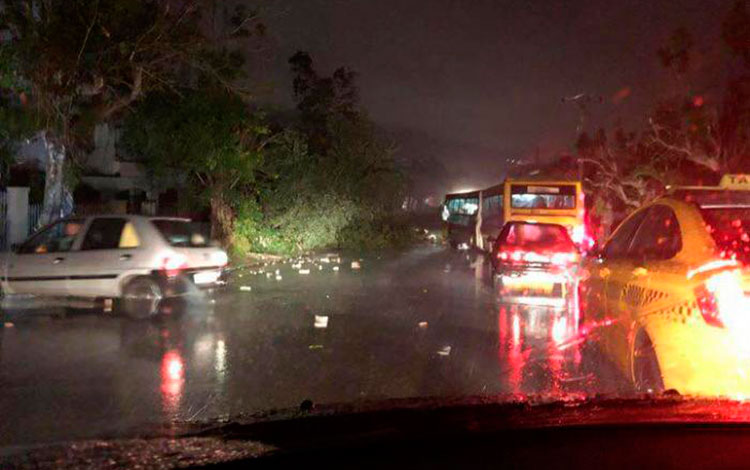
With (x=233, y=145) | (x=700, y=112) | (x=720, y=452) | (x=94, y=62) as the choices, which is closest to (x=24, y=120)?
(x=94, y=62)

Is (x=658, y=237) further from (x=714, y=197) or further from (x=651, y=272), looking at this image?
(x=651, y=272)

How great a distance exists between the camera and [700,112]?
35000 mm

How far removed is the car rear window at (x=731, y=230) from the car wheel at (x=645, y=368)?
1.13 meters

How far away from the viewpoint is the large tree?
720 inches

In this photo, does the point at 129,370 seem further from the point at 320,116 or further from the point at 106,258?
the point at 320,116

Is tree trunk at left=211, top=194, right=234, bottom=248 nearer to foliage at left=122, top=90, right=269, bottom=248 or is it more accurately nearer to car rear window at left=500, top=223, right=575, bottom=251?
foliage at left=122, top=90, right=269, bottom=248

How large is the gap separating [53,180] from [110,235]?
7.75m

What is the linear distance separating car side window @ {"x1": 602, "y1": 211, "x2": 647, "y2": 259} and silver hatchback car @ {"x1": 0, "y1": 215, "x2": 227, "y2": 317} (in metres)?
7.46

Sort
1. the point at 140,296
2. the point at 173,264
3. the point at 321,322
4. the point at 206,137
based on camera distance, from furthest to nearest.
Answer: the point at 206,137
the point at 173,264
the point at 140,296
the point at 321,322

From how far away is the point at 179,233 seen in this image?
14.0 meters

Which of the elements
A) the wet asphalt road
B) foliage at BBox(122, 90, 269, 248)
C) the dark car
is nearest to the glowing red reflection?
the wet asphalt road

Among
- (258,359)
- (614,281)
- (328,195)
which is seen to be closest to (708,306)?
(614,281)

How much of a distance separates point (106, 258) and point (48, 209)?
8129 millimetres

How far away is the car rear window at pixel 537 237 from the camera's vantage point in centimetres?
1908
